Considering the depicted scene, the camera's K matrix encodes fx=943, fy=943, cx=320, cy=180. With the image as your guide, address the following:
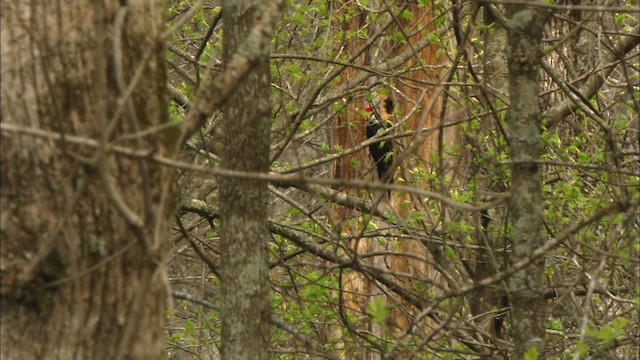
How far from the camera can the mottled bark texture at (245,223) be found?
440cm

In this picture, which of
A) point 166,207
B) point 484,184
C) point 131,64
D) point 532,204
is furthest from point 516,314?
point 484,184

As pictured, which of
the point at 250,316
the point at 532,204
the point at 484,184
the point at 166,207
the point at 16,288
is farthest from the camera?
the point at 484,184

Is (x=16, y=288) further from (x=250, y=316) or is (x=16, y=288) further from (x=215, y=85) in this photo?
(x=250, y=316)

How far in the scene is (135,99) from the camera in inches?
106

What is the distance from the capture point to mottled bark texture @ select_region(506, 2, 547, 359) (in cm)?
396

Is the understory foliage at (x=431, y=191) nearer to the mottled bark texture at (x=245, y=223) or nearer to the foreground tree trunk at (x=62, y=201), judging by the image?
the mottled bark texture at (x=245, y=223)

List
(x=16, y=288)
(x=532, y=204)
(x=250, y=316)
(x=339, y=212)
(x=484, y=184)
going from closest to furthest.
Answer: (x=16, y=288)
(x=532, y=204)
(x=250, y=316)
(x=484, y=184)
(x=339, y=212)

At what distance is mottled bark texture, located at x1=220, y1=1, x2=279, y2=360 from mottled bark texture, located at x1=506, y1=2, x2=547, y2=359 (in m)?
1.15

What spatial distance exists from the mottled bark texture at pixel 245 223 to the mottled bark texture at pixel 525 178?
1.15m

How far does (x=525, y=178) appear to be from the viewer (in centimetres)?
401

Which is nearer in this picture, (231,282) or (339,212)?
(231,282)

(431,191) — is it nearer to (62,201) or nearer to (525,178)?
(525,178)

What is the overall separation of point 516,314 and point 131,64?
210 centimetres

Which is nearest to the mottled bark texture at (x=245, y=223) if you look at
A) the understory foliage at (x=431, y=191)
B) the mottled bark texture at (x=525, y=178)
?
the understory foliage at (x=431, y=191)
